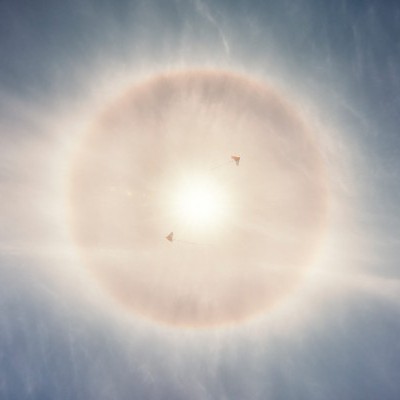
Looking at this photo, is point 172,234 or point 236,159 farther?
point 172,234

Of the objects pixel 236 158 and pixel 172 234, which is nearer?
pixel 236 158

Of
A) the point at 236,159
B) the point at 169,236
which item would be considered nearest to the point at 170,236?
the point at 169,236

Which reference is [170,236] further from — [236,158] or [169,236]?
[236,158]

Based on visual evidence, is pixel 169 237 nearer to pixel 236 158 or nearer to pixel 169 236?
pixel 169 236

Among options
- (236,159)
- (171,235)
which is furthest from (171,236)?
(236,159)

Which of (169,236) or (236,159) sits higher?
(236,159)

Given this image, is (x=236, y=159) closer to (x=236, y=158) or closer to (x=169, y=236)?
(x=236, y=158)

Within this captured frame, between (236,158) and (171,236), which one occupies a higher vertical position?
(236,158)
